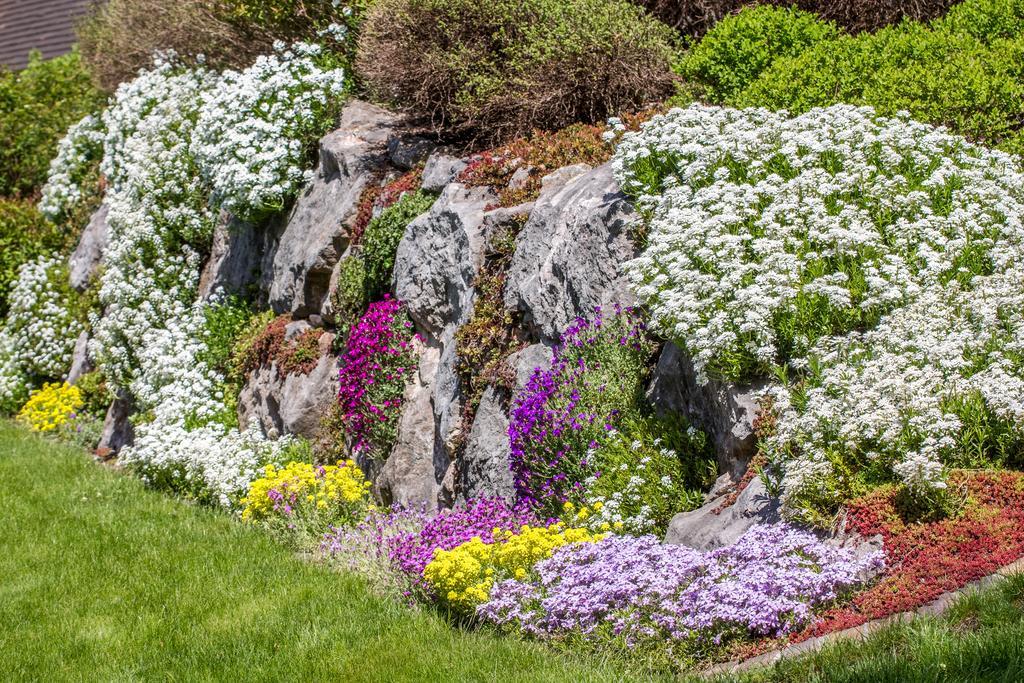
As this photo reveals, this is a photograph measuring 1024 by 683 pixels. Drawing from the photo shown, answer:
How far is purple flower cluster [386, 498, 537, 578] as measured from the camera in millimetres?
6414

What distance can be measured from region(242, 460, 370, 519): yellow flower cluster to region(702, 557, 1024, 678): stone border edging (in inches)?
160

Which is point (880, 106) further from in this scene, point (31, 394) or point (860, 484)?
point (31, 394)

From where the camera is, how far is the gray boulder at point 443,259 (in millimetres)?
8594

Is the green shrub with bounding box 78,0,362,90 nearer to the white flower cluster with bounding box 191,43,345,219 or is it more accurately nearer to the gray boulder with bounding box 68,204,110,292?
the white flower cluster with bounding box 191,43,345,219

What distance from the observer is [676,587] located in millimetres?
5027

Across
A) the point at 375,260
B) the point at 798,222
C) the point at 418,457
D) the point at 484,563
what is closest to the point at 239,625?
the point at 484,563

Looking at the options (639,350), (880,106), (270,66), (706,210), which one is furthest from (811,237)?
(270,66)

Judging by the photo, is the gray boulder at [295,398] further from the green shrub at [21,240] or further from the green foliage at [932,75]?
the green shrub at [21,240]

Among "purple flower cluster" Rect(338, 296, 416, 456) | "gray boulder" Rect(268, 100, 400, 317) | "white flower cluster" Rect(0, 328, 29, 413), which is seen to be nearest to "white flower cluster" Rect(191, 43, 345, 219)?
"gray boulder" Rect(268, 100, 400, 317)

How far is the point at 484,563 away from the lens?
19.4 feet

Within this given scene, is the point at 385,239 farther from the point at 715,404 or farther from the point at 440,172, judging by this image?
the point at 715,404

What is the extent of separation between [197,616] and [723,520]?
2.95 metres

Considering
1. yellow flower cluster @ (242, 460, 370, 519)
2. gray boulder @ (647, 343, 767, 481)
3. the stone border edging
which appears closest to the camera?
the stone border edging

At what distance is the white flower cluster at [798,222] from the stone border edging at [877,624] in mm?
1762
